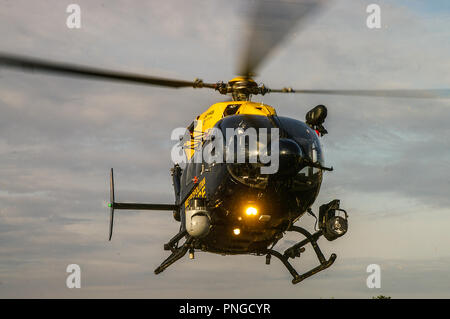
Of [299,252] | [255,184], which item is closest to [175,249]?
[299,252]

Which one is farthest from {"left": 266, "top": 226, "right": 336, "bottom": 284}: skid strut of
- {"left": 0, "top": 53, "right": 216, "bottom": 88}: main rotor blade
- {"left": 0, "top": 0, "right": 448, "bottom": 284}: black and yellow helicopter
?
{"left": 0, "top": 53, "right": 216, "bottom": 88}: main rotor blade

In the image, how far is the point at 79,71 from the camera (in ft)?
35.7

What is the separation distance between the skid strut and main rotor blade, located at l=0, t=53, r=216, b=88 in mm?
4671

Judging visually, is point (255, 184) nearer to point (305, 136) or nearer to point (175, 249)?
point (305, 136)

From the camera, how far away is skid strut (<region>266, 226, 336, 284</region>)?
14.1m

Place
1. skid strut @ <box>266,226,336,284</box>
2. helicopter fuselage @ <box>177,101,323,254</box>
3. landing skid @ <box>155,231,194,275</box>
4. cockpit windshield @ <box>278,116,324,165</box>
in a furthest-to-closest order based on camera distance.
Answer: landing skid @ <box>155,231,194,275</box>, skid strut @ <box>266,226,336,284</box>, cockpit windshield @ <box>278,116,324,165</box>, helicopter fuselage @ <box>177,101,323,254</box>

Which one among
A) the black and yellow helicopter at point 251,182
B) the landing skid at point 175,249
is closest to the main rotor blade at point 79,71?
the black and yellow helicopter at point 251,182

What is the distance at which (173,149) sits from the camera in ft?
54.3

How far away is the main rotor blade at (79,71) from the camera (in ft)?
29.4

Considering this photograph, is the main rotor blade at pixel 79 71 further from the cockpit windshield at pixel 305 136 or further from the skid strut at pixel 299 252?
the skid strut at pixel 299 252

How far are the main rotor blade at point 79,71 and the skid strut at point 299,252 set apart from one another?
467 centimetres

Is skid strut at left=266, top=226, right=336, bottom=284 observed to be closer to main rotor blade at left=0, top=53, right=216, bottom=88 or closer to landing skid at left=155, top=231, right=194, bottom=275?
landing skid at left=155, top=231, right=194, bottom=275
